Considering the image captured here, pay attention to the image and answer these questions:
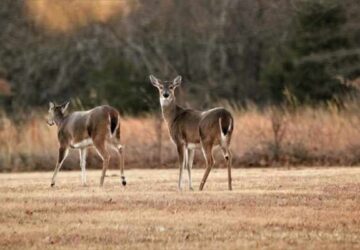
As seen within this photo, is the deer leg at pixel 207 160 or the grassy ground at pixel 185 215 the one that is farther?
the deer leg at pixel 207 160

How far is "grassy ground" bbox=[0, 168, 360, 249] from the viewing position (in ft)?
48.3

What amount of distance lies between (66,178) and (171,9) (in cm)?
A: 3091

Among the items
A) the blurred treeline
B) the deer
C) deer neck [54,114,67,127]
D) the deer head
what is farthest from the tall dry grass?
the blurred treeline

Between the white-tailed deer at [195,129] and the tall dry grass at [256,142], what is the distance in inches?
343

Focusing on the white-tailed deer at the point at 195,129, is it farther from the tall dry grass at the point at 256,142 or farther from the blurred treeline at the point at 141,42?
the blurred treeline at the point at 141,42

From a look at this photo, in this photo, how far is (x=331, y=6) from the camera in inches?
1705

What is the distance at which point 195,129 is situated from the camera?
21.3m

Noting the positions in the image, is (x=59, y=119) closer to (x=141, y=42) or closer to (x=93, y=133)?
(x=93, y=133)

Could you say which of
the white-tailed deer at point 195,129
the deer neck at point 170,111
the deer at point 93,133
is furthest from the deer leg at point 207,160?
the deer at point 93,133

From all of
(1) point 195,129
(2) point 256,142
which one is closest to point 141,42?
(2) point 256,142

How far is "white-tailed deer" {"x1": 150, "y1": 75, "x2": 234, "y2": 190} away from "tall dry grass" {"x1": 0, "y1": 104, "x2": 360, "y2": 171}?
28.6 feet

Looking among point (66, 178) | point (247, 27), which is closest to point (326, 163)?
point (66, 178)

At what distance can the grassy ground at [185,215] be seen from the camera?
48.3ft

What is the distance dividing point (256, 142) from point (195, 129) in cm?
1054
